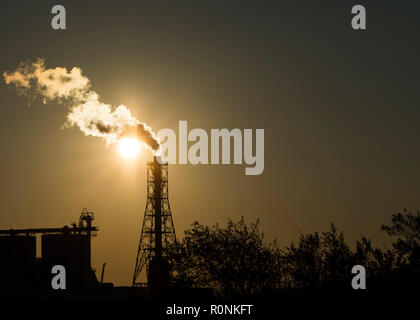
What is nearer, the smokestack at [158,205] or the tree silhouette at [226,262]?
the tree silhouette at [226,262]

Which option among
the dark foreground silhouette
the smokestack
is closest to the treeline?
the dark foreground silhouette

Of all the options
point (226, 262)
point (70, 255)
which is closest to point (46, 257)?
point (70, 255)

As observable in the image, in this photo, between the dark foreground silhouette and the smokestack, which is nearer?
the dark foreground silhouette

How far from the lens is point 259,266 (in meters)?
42.4

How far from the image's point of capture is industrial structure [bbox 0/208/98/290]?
Result: 235 feet

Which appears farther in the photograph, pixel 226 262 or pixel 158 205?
pixel 158 205

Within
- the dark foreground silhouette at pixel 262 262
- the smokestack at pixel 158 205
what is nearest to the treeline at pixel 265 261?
the dark foreground silhouette at pixel 262 262

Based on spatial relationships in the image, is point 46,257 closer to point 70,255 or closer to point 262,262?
point 70,255

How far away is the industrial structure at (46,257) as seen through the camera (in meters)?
71.6

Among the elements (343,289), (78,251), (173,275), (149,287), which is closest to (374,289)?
(343,289)

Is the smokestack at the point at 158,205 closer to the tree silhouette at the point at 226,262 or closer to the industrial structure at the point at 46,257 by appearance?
the industrial structure at the point at 46,257

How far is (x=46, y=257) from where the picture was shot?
246 ft

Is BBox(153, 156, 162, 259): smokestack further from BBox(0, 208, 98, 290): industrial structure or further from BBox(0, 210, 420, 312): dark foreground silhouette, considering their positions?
BBox(0, 210, 420, 312): dark foreground silhouette

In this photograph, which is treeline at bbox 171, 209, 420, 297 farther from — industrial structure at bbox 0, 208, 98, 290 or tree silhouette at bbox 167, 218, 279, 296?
industrial structure at bbox 0, 208, 98, 290
